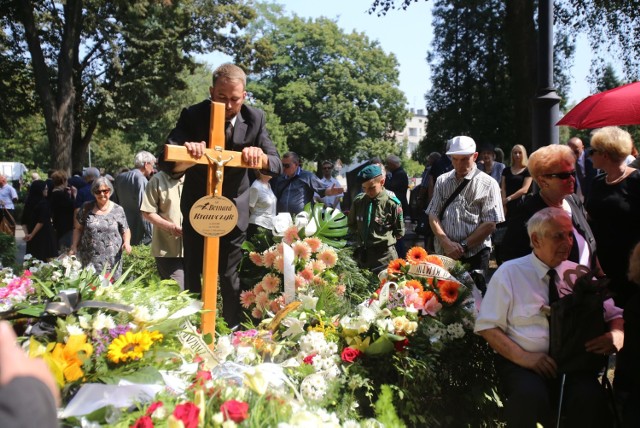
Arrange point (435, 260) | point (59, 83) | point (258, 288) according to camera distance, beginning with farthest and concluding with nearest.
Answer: point (59, 83) < point (258, 288) < point (435, 260)

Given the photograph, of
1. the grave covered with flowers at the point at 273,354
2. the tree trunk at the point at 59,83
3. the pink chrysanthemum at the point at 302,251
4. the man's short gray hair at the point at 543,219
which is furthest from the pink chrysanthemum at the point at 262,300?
the tree trunk at the point at 59,83

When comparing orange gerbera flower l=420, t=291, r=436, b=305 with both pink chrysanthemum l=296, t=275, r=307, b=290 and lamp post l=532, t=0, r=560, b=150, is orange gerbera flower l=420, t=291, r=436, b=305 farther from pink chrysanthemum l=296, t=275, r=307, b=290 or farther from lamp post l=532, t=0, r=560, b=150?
lamp post l=532, t=0, r=560, b=150

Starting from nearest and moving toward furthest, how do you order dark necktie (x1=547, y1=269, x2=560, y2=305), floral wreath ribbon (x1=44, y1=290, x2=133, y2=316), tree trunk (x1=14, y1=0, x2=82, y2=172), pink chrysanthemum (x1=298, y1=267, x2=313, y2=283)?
floral wreath ribbon (x1=44, y1=290, x2=133, y2=316), dark necktie (x1=547, y1=269, x2=560, y2=305), pink chrysanthemum (x1=298, y1=267, x2=313, y2=283), tree trunk (x1=14, y1=0, x2=82, y2=172)

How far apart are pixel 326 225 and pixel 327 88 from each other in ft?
153

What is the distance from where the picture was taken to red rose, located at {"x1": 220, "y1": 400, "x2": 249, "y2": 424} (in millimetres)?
2023

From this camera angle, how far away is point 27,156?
2095 inches

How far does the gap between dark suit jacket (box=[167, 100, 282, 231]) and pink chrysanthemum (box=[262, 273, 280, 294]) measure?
48 centimetres

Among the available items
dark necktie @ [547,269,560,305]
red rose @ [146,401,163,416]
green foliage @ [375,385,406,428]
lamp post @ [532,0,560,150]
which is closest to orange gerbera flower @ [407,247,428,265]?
dark necktie @ [547,269,560,305]

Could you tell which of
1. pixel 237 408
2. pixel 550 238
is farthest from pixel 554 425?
pixel 237 408

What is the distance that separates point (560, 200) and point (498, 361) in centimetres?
109

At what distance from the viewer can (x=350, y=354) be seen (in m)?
3.22

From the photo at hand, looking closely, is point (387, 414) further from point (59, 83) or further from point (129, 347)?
point (59, 83)

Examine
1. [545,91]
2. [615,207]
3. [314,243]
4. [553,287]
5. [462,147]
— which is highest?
[545,91]

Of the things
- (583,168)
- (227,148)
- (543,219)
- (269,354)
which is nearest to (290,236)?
(227,148)
